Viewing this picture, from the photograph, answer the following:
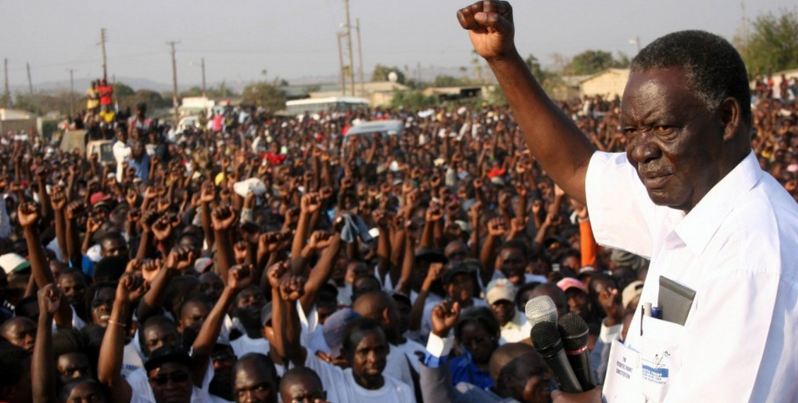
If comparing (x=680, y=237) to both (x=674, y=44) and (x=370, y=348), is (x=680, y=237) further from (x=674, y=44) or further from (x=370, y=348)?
(x=370, y=348)

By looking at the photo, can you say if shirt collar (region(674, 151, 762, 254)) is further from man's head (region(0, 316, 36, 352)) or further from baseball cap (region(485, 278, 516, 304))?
baseball cap (region(485, 278, 516, 304))

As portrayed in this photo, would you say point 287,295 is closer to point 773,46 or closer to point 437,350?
point 437,350

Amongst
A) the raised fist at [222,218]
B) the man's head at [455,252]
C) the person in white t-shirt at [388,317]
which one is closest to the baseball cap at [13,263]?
the raised fist at [222,218]

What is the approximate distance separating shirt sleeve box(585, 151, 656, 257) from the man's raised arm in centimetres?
7

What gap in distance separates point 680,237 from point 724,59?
291 millimetres

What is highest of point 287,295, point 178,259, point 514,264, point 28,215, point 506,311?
point 28,215

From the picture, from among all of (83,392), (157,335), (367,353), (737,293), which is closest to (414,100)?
(157,335)

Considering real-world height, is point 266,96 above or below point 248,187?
above

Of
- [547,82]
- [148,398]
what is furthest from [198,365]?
[547,82]

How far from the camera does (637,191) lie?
6.30 ft

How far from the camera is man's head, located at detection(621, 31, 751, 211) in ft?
4.98

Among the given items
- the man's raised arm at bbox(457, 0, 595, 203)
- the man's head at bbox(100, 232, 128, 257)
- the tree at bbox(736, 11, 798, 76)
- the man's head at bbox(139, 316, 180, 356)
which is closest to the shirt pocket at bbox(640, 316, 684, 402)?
the man's raised arm at bbox(457, 0, 595, 203)

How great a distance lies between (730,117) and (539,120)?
0.66 metres

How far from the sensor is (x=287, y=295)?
14.5 feet
